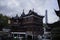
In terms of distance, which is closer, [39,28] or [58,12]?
[58,12]

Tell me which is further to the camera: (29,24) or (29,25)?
(29,24)

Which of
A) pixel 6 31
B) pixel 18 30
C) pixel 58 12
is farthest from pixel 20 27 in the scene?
pixel 58 12

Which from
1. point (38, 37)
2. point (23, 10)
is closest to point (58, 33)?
point (38, 37)

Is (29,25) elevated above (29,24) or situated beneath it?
situated beneath

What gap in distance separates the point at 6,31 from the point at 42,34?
10.3 m

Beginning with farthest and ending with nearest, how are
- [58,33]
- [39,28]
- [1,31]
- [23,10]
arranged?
[23,10], [39,28], [1,31], [58,33]

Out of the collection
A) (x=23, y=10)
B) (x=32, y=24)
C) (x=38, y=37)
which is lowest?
(x=38, y=37)

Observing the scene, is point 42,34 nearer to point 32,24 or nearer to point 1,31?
point 32,24

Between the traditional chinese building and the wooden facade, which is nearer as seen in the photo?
the traditional chinese building

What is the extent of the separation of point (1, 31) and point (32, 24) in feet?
27.8

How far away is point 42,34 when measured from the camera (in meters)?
49.3

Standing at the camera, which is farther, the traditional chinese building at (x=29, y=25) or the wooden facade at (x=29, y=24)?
the wooden facade at (x=29, y=24)

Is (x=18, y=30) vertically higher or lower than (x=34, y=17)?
lower

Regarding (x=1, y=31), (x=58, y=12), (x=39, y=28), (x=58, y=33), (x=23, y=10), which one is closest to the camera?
(x=58, y=33)
